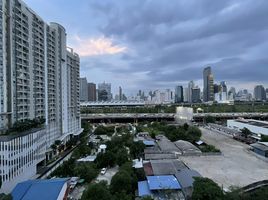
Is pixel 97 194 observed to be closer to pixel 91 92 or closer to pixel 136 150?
pixel 136 150

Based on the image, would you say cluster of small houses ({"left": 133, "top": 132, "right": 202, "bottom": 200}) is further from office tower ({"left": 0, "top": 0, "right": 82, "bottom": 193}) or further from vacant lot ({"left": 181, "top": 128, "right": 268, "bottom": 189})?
office tower ({"left": 0, "top": 0, "right": 82, "bottom": 193})

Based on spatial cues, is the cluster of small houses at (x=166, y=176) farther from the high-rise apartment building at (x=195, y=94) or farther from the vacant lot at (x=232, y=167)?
the high-rise apartment building at (x=195, y=94)

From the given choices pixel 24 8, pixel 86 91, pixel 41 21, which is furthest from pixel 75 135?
pixel 86 91

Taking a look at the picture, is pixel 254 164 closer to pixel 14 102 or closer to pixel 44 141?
pixel 44 141

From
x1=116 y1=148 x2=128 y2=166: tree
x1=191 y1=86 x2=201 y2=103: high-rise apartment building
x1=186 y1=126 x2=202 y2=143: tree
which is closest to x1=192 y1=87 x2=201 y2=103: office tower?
x1=191 y1=86 x2=201 y2=103: high-rise apartment building

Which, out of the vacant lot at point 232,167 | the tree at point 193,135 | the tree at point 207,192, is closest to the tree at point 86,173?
the tree at point 207,192
